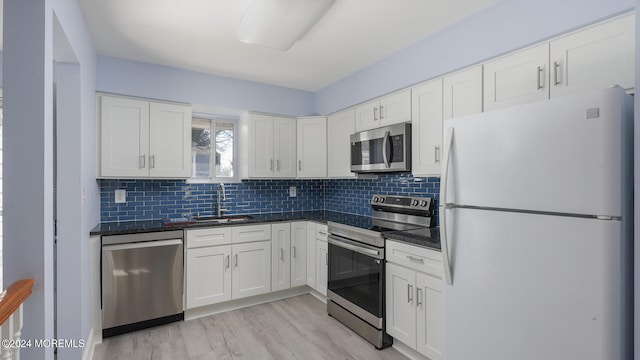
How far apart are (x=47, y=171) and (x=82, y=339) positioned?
4.93 ft

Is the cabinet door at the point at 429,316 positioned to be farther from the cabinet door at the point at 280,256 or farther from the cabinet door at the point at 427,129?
the cabinet door at the point at 280,256

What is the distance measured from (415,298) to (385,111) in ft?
5.50

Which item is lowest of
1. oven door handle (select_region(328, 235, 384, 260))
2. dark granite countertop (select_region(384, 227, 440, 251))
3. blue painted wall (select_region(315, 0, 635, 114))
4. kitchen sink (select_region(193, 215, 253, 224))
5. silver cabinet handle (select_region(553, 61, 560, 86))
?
oven door handle (select_region(328, 235, 384, 260))

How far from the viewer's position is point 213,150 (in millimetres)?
3926

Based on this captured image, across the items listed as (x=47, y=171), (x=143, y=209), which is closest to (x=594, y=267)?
(x=47, y=171)

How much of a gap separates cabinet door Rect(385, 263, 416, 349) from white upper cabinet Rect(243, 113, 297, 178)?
1.91 meters

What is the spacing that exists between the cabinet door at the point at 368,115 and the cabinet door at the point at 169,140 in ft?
5.89

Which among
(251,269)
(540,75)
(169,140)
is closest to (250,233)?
(251,269)

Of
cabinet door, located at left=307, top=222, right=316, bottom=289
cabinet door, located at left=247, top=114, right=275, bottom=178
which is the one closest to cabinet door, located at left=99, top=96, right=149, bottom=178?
cabinet door, located at left=247, top=114, right=275, bottom=178

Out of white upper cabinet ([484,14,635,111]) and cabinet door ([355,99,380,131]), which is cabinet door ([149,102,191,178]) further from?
white upper cabinet ([484,14,635,111])

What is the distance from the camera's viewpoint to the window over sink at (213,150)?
3.82 metres

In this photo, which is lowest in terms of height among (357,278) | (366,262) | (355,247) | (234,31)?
(357,278)

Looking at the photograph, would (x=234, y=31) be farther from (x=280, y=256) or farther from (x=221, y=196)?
(x=280, y=256)

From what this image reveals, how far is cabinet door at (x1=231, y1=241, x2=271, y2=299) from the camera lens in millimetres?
3371
